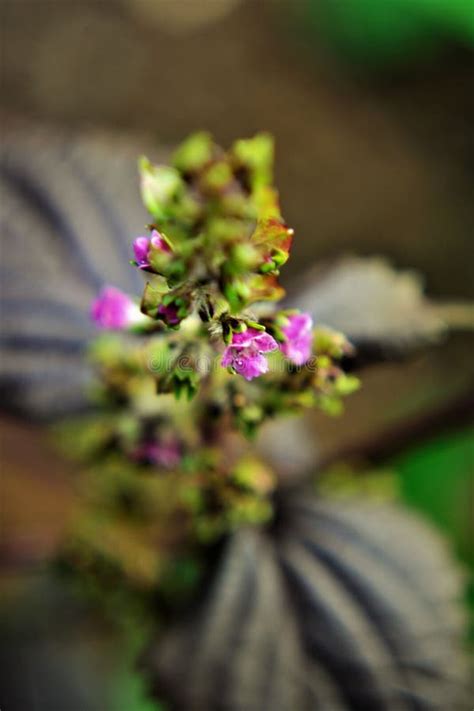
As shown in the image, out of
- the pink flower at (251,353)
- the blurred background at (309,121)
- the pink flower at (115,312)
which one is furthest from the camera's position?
the blurred background at (309,121)

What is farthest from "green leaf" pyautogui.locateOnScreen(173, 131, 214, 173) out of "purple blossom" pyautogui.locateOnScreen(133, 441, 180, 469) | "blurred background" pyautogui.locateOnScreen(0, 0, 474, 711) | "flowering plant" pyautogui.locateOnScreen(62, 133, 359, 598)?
"blurred background" pyautogui.locateOnScreen(0, 0, 474, 711)

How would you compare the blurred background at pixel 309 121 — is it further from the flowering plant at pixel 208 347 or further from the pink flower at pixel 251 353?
the pink flower at pixel 251 353

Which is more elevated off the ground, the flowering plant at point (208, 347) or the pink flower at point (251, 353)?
the flowering plant at point (208, 347)

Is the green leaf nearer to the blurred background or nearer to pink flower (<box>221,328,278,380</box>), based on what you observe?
pink flower (<box>221,328,278,380</box>)

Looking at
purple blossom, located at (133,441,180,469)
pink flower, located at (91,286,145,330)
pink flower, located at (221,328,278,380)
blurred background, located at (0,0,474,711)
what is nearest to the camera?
pink flower, located at (221,328,278,380)

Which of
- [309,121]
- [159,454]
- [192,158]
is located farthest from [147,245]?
[309,121]

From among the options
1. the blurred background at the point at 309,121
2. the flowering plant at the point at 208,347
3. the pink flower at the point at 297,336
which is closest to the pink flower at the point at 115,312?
the flowering plant at the point at 208,347

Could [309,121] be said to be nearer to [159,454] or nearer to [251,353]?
[159,454]

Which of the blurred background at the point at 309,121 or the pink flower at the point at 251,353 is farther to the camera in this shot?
the blurred background at the point at 309,121
